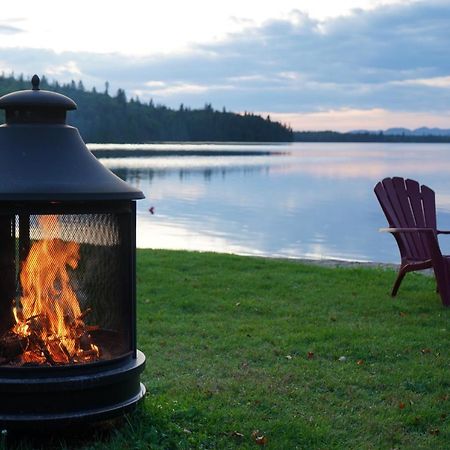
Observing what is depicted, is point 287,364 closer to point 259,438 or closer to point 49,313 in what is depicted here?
point 259,438

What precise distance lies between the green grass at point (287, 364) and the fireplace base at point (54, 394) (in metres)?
0.14

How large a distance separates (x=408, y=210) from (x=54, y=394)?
476 cm

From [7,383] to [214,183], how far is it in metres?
28.0

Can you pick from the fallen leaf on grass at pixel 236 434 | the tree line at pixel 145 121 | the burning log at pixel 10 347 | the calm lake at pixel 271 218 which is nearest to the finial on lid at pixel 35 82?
the burning log at pixel 10 347

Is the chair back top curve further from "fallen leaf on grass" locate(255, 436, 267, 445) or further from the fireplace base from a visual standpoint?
the fireplace base

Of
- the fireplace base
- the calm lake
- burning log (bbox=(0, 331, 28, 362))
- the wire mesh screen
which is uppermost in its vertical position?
the wire mesh screen

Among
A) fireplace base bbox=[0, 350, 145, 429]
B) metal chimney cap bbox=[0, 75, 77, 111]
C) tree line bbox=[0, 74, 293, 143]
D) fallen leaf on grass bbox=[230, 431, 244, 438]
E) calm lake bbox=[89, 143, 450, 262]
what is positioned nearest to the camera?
fireplace base bbox=[0, 350, 145, 429]

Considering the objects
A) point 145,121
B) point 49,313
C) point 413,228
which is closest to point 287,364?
point 49,313

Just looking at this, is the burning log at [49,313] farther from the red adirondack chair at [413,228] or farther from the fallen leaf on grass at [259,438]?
the red adirondack chair at [413,228]

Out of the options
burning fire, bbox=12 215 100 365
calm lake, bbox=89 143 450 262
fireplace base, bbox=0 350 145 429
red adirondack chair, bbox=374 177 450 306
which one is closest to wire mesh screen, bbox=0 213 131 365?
burning fire, bbox=12 215 100 365

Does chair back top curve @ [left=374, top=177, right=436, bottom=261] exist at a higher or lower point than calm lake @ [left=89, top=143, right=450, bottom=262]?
higher

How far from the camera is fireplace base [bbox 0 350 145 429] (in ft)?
10.2

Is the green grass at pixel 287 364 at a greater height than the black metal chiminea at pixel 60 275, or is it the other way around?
the black metal chiminea at pixel 60 275

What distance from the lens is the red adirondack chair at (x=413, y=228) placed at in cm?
643
